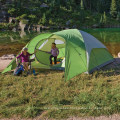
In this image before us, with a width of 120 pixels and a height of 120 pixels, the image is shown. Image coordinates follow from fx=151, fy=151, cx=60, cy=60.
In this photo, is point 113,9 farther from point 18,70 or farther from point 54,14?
point 18,70

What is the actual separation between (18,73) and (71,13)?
7078 centimetres

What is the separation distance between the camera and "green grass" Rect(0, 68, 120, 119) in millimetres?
4711

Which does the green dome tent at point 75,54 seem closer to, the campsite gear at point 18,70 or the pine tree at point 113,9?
the campsite gear at point 18,70

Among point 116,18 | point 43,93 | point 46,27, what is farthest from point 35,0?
point 43,93

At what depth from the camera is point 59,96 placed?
562cm

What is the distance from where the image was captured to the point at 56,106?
16.4ft

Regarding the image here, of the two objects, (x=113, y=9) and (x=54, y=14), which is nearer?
(x=54, y=14)

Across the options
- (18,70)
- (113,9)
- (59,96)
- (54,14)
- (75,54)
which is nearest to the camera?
(59,96)

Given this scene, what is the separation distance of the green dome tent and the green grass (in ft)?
1.72

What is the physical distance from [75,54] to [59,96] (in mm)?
2629

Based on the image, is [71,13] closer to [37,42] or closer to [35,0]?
[35,0]

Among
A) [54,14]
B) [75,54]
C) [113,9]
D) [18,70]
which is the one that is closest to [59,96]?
[75,54]

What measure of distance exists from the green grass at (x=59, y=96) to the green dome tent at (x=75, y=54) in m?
0.52

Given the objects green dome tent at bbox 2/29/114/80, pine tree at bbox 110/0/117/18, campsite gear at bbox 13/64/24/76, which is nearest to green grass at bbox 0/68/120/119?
campsite gear at bbox 13/64/24/76
